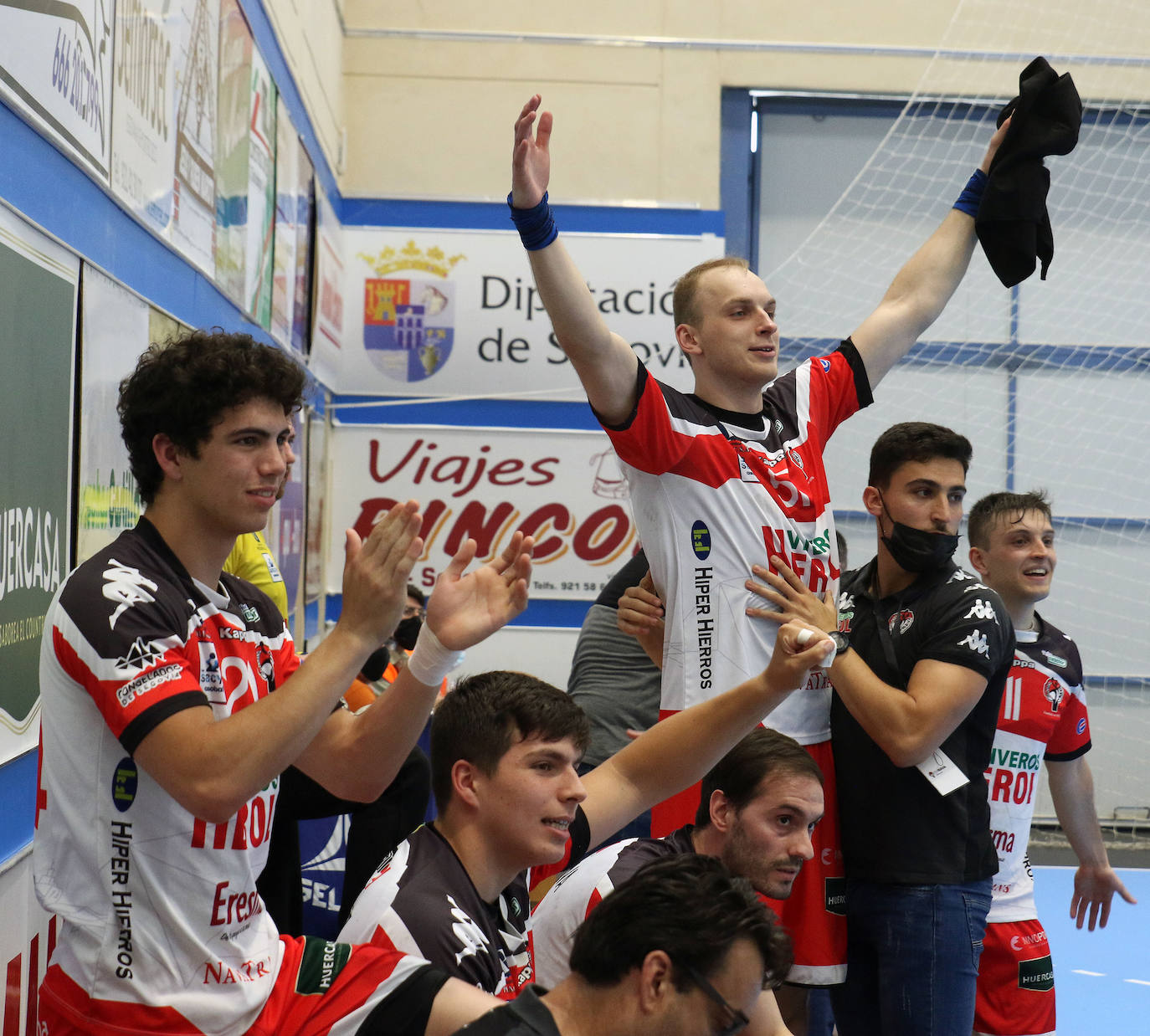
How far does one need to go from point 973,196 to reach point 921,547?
0.96 meters

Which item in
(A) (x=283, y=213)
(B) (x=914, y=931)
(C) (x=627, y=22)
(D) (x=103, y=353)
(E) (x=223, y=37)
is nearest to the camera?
(B) (x=914, y=931)

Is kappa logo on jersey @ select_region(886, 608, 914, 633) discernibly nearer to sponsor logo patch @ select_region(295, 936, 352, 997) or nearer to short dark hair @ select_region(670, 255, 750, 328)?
short dark hair @ select_region(670, 255, 750, 328)

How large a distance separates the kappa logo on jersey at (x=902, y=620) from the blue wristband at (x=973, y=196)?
1.03m

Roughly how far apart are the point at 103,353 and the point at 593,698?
5.66 feet

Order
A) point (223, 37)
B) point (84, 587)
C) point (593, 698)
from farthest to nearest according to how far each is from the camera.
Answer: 1. point (223, 37)
2. point (593, 698)
3. point (84, 587)

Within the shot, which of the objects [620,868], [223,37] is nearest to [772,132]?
[223,37]

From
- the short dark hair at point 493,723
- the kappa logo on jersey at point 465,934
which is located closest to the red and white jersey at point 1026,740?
the short dark hair at point 493,723

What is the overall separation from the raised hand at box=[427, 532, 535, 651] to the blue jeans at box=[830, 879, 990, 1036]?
3.77 ft

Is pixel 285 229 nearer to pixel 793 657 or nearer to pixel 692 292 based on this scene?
pixel 692 292

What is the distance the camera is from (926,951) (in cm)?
250

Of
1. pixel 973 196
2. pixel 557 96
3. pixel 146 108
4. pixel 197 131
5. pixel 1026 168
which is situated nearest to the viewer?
pixel 1026 168

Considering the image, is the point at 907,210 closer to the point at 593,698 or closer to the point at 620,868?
the point at 593,698

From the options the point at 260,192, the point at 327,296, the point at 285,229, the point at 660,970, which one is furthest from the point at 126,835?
the point at 327,296

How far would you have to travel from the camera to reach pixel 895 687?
270cm
